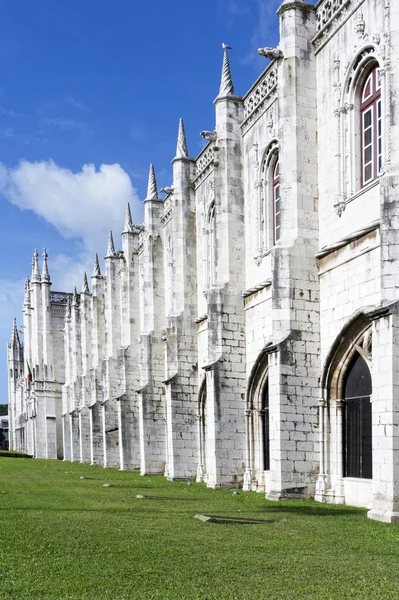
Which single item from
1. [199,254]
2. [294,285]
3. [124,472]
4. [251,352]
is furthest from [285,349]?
[124,472]

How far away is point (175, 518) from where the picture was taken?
13.5m

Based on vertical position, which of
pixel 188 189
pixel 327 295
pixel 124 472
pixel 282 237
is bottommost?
pixel 124 472

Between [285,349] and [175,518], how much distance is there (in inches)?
196

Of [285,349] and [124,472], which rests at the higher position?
[285,349]

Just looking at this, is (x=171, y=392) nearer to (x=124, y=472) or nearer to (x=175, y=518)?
(x=124, y=472)

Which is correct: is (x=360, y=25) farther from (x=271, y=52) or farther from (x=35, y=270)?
(x=35, y=270)

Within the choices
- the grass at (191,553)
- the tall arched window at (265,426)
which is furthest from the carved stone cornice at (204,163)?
the grass at (191,553)

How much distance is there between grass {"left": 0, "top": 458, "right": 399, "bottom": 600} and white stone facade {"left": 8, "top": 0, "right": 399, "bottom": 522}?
1.59 m

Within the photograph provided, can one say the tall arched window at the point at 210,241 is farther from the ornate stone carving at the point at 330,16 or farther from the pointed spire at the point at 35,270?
the pointed spire at the point at 35,270

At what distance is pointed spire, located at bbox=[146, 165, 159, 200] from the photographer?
32.3m

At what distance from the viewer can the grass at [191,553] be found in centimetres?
762

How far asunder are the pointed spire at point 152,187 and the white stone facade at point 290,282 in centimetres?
7

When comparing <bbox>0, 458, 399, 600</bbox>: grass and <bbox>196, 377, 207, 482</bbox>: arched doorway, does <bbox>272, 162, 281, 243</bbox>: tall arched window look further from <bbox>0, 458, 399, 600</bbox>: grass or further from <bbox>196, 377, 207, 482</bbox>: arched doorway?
<bbox>0, 458, 399, 600</bbox>: grass

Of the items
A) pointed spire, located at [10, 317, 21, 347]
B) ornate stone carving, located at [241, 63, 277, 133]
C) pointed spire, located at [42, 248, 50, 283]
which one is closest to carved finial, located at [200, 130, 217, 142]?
ornate stone carving, located at [241, 63, 277, 133]
